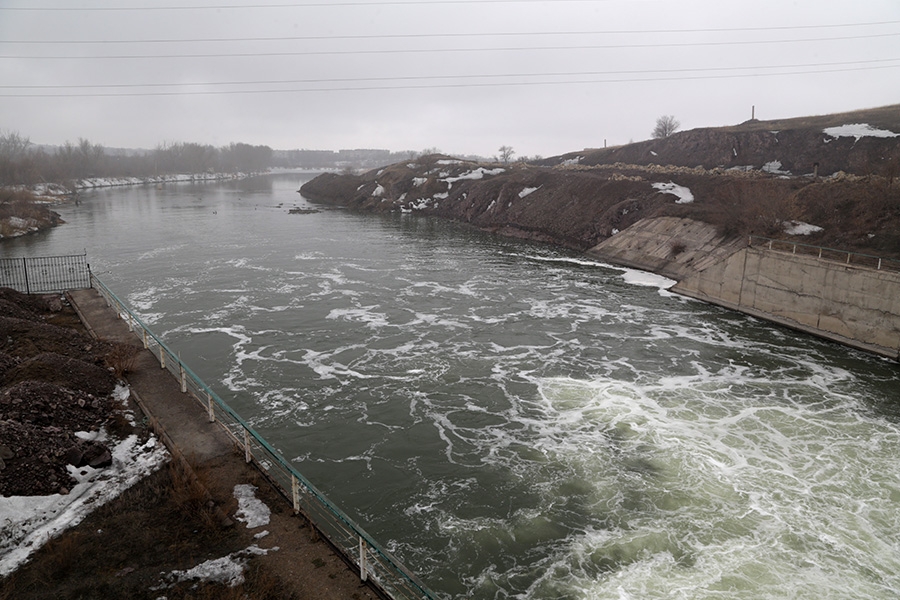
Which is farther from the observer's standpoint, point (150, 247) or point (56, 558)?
point (150, 247)

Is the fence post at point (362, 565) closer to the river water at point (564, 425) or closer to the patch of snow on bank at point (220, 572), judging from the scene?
the patch of snow on bank at point (220, 572)

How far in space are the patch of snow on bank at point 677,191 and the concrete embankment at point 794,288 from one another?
878 centimetres

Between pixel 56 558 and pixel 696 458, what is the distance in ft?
47.5

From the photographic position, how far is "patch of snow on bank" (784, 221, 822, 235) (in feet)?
110

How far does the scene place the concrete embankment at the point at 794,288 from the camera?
79.5ft

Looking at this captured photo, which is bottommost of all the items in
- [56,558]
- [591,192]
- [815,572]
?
[815,572]

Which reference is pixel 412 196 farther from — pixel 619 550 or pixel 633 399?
pixel 619 550

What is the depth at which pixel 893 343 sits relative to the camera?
23.7m

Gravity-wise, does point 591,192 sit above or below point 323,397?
above

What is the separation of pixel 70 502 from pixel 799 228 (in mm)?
38351

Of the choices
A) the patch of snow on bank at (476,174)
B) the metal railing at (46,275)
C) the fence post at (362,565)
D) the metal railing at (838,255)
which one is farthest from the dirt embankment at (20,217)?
the metal railing at (838,255)

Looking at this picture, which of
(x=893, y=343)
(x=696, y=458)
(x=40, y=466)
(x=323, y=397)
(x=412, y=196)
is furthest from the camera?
(x=412, y=196)

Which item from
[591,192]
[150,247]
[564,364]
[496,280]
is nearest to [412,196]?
[591,192]

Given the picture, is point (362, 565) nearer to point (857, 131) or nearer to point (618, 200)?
point (618, 200)
